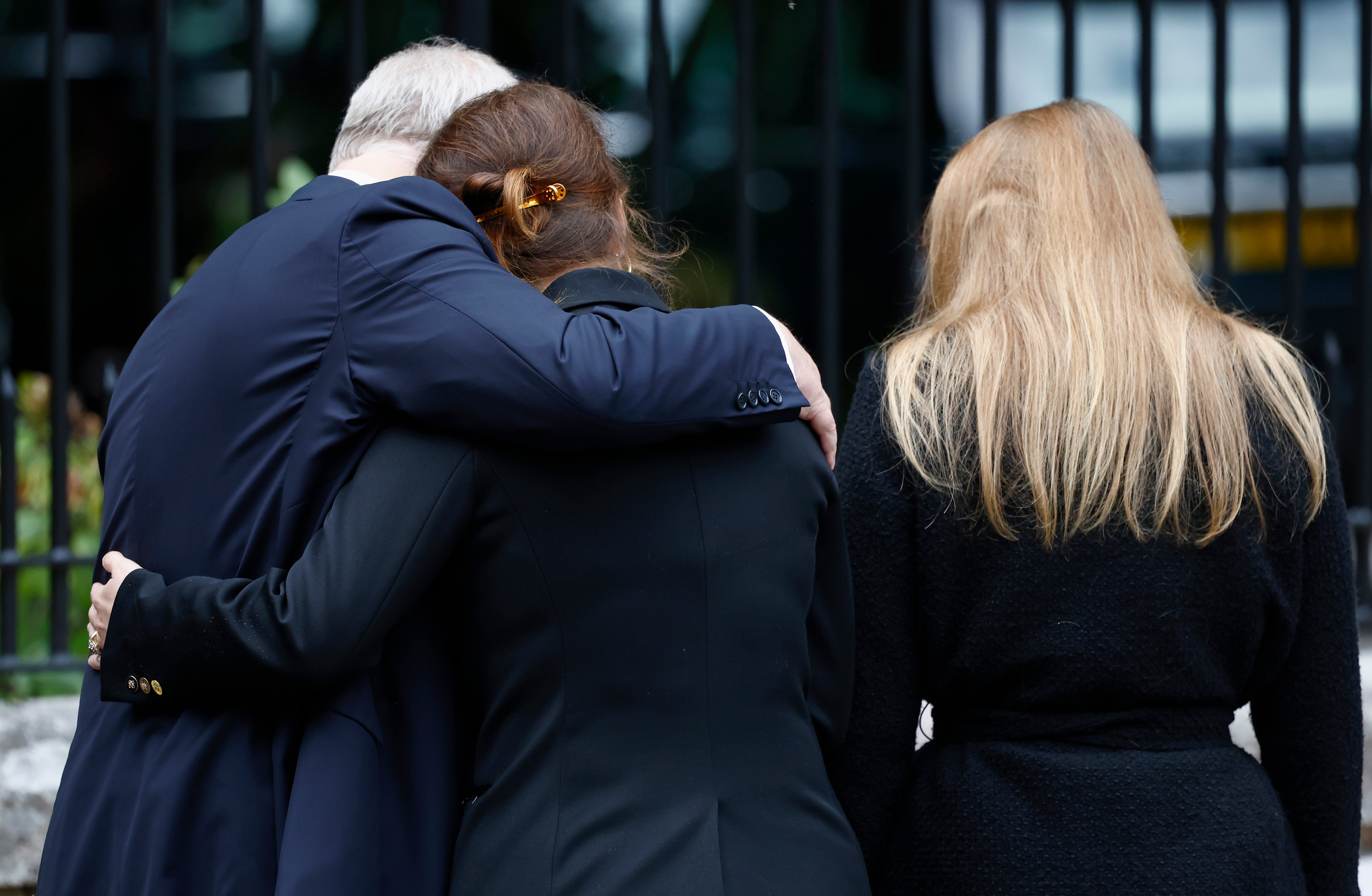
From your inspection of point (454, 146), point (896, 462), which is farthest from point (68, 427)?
point (896, 462)

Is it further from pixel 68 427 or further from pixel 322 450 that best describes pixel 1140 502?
pixel 68 427

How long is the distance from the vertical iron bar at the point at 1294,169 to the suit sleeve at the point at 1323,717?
5.27ft

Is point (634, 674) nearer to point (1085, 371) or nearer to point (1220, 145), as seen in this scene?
point (1085, 371)

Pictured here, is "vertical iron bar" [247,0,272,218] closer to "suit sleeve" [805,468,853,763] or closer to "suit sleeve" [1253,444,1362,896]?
"suit sleeve" [805,468,853,763]

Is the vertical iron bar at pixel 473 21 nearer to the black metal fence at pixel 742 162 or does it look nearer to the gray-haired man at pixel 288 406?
the black metal fence at pixel 742 162

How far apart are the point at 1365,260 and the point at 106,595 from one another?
303cm

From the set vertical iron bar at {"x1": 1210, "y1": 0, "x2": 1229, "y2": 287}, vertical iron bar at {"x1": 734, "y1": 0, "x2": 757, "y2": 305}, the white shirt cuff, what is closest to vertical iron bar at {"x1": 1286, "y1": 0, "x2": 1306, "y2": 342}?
vertical iron bar at {"x1": 1210, "y1": 0, "x2": 1229, "y2": 287}

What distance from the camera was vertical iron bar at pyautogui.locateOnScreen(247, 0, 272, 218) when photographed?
9.51ft

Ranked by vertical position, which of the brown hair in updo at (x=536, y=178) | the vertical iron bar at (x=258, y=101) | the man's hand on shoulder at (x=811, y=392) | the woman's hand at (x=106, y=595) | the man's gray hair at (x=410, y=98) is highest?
the vertical iron bar at (x=258, y=101)

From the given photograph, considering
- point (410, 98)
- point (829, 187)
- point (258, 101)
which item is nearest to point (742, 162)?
point (829, 187)

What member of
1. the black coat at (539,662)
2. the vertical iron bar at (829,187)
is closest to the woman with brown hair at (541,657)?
the black coat at (539,662)

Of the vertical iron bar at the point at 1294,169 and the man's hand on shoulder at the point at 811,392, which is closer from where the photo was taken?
the man's hand on shoulder at the point at 811,392

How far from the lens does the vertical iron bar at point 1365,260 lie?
3.21 meters

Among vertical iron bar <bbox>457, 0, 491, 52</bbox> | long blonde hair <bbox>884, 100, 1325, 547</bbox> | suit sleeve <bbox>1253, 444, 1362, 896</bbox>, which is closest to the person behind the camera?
long blonde hair <bbox>884, 100, 1325, 547</bbox>
